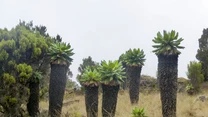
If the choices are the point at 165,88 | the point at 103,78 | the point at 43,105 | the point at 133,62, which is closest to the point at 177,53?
the point at 165,88

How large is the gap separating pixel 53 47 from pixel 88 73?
2335mm

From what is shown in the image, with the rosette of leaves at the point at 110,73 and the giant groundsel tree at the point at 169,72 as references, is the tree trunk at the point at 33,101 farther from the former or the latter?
the giant groundsel tree at the point at 169,72

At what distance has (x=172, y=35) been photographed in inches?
370

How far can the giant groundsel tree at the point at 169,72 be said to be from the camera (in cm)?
893

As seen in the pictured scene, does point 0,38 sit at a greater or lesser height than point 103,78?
greater

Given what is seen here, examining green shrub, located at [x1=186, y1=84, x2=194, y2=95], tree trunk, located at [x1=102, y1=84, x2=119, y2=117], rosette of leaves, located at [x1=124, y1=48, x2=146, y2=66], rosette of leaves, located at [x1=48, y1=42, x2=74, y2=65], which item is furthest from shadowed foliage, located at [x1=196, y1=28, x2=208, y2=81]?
tree trunk, located at [x1=102, y1=84, x2=119, y2=117]

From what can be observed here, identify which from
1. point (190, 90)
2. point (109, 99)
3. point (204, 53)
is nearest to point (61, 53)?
point (109, 99)

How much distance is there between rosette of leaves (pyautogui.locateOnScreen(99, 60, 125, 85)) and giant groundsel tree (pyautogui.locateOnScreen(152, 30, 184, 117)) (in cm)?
170

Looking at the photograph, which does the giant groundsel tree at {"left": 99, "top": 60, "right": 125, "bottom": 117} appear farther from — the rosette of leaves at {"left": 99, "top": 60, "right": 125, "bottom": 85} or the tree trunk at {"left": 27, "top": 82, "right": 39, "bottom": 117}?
the tree trunk at {"left": 27, "top": 82, "right": 39, "bottom": 117}

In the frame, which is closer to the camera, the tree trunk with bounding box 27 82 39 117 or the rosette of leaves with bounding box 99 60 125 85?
the rosette of leaves with bounding box 99 60 125 85

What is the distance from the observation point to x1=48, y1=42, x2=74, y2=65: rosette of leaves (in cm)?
1183

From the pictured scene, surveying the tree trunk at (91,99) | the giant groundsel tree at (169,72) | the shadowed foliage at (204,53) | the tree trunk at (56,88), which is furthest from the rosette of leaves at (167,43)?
the shadowed foliage at (204,53)

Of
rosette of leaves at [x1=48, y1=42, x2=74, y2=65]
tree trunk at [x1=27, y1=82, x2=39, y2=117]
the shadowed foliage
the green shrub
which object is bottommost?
tree trunk at [x1=27, y1=82, x2=39, y2=117]

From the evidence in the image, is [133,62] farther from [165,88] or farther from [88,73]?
[165,88]
